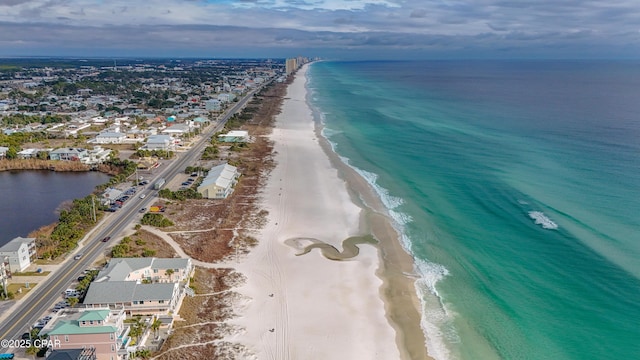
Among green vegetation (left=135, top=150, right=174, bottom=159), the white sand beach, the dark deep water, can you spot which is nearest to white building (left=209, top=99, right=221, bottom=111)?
green vegetation (left=135, top=150, right=174, bottom=159)

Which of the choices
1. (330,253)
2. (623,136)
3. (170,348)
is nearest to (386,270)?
(330,253)

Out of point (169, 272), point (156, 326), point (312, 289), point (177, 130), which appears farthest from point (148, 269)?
point (177, 130)

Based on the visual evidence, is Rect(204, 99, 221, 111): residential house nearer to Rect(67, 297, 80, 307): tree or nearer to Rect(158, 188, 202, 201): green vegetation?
Rect(158, 188, 202, 201): green vegetation

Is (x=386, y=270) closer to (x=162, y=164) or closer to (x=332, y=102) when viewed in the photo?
(x=162, y=164)

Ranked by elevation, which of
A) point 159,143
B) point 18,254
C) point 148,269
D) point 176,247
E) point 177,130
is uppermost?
point 177,130

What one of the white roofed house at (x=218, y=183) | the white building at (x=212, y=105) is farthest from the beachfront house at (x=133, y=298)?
the white building at (x=212, y=105)

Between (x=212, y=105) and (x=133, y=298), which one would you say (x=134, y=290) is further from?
(x=212, y=105)
